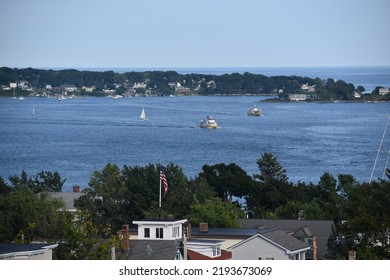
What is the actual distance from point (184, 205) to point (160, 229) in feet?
14.3

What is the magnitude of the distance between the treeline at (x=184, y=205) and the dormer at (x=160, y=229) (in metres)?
0.42

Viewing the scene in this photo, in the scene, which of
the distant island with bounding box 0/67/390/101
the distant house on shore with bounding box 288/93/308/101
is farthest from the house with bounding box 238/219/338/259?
the distant house on shore with bounding box 288/93/308/101

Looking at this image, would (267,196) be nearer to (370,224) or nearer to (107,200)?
(107,200)

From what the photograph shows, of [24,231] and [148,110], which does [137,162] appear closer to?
[24,231]

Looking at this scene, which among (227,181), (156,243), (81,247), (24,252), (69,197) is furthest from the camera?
(227,181)

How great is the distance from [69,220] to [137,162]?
18.0m

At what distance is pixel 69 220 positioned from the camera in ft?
29.8

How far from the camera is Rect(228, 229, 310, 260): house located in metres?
7.71

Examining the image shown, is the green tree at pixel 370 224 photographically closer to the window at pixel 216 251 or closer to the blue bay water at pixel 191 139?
the window at pixel 216 251

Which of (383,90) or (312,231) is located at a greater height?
(383,90)

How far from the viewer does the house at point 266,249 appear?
303 inches

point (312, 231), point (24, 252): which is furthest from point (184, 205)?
point (24, 252)

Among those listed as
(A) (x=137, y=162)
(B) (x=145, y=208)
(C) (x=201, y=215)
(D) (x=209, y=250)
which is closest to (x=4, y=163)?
(A) (x=137, y=162)

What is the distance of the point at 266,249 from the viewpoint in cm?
776
